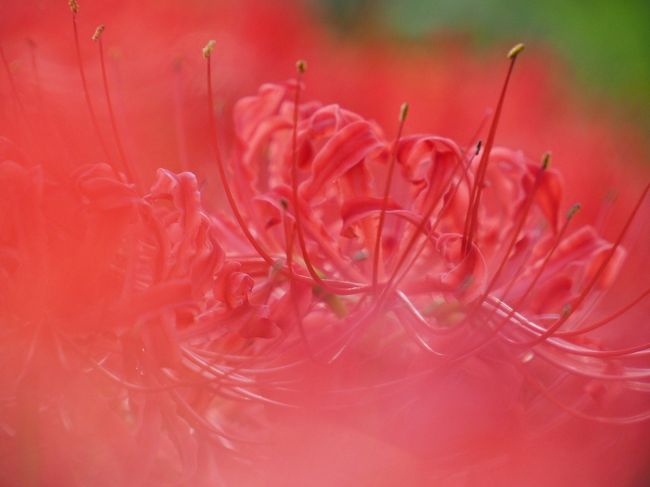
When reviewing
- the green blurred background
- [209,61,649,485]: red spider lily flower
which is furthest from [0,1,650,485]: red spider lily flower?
the green blurred background

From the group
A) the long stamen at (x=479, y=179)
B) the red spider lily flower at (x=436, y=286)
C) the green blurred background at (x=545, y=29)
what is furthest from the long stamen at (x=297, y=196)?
the green blurred background at (x=545, y=29)

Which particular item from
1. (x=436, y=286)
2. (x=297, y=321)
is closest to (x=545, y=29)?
(x=436, y=286)

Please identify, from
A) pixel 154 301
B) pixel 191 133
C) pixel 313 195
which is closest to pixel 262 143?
pixel 313 195

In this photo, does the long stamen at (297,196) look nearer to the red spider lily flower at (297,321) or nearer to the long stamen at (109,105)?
the red spider lily flower at (297,321)

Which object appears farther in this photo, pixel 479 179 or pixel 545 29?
pixel 545 29

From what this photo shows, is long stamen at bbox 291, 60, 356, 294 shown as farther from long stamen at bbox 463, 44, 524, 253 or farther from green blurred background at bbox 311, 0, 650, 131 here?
green blurred background at bbox 311, 0, 650, 131

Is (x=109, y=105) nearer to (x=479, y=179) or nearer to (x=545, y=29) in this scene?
(x=479, y=179)
